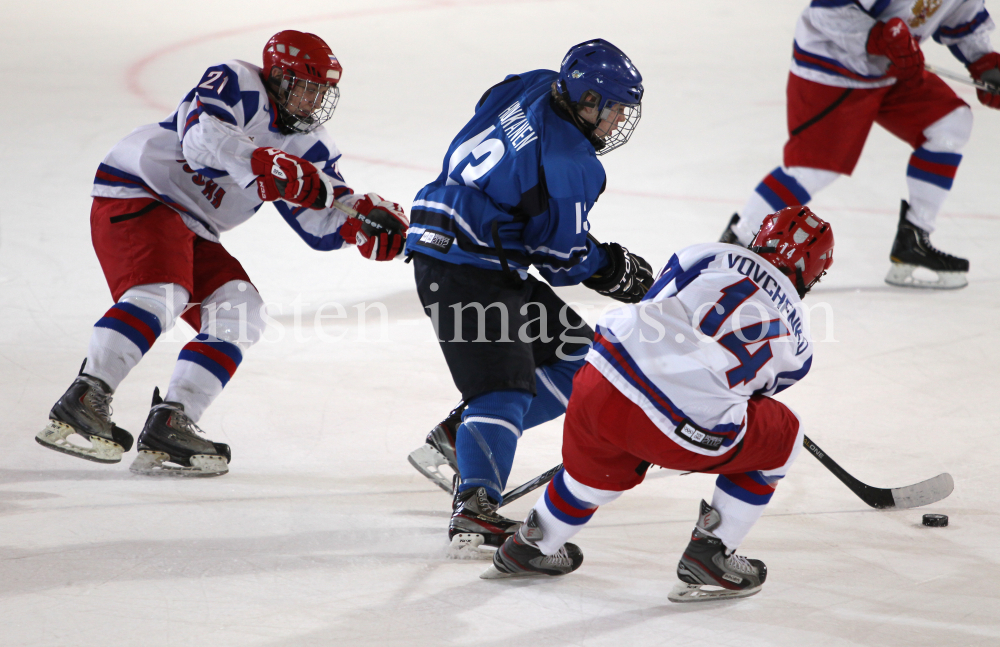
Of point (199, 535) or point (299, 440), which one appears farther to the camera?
point (299, 440)

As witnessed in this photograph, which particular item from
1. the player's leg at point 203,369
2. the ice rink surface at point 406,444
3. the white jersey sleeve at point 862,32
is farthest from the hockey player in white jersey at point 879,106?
the player's leg at point 203,369

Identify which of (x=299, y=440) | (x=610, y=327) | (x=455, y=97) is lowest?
(x=299, y=440)

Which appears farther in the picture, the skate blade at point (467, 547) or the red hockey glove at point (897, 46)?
the red hockey glove at point (897, 46)

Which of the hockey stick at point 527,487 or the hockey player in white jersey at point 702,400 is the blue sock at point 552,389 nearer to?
the hockey stick at point 527,487

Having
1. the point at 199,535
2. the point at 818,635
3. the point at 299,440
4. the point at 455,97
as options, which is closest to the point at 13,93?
the point at 455,97

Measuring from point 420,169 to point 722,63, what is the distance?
11.7 feet

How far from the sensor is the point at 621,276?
8.71 feet

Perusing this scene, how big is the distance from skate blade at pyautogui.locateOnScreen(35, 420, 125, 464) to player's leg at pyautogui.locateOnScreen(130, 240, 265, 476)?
0.09 meters

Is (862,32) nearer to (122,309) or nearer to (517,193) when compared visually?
(517,193)

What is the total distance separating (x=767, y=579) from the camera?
218 cm

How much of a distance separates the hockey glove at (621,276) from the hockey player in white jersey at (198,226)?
59 cm

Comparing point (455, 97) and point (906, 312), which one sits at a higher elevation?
point (455, 97)

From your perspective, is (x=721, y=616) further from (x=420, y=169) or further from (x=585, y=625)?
(x=420, y=169)

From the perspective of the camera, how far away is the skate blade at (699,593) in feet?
6.76
